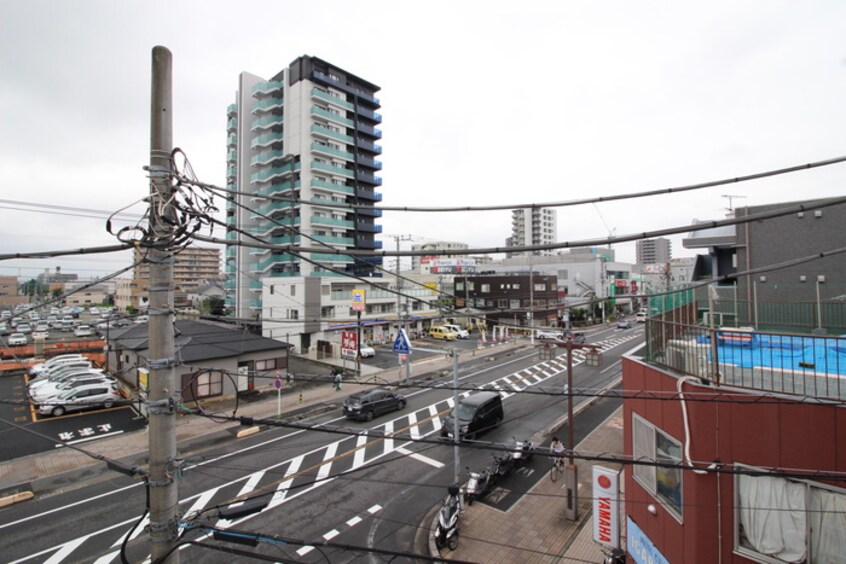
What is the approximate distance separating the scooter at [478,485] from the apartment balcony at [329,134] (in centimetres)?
3899

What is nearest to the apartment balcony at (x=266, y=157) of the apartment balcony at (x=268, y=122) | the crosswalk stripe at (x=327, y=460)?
the apartment balcony at (x=268, y=122)

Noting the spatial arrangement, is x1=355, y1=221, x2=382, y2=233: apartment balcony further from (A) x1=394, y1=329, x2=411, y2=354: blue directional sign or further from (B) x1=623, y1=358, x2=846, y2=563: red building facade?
(B) x1=623, y1=358, x2=846, y2=563: red building facade

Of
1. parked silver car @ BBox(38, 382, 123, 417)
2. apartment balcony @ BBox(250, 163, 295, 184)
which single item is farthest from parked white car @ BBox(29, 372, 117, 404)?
apartment balcony @ BBox(250, 163, 295, 184)

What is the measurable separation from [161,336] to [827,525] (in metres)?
8.24

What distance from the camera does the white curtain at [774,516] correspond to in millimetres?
4926

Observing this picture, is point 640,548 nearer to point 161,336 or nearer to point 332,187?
point 161,336

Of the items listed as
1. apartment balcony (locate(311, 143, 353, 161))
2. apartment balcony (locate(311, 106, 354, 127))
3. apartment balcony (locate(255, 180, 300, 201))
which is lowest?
apartment balcony (locate(255, 180, 300, 201))

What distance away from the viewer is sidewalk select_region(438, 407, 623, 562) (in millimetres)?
9320

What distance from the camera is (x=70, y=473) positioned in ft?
44.3

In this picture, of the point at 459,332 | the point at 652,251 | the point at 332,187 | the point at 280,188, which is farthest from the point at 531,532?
the point at 652,251

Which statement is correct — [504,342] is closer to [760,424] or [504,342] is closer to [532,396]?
[532,396]

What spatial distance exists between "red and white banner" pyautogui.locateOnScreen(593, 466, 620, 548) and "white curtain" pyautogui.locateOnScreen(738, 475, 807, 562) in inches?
113

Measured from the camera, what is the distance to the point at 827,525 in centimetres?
477

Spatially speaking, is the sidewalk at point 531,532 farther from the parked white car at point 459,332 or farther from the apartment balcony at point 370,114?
the apartment balcony at point 370,114
